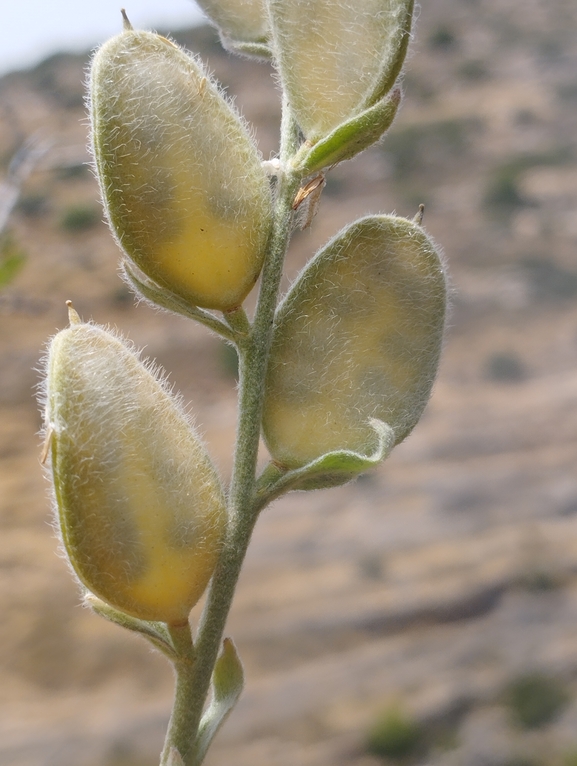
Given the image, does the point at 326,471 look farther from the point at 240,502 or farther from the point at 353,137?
the point at 353,137

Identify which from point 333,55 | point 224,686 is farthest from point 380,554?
point 333,55

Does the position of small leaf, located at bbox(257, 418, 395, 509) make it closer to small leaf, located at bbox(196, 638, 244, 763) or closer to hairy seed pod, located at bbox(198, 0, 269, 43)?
small leaf, located at bbox(196, 638, 244, 763)

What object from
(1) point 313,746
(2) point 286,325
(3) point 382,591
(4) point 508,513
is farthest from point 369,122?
(4) point 508,513

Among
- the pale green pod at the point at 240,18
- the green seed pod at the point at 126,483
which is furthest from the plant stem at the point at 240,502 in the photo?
the pale green pod at the point at 240,18

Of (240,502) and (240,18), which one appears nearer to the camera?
(240,502)

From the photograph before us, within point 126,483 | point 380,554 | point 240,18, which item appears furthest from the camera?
point 380,554

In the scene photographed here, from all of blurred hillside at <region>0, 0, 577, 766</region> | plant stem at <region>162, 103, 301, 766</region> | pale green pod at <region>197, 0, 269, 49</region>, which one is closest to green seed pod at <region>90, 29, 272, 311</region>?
plant stem at <region>162, 103, 301, 766</region>
